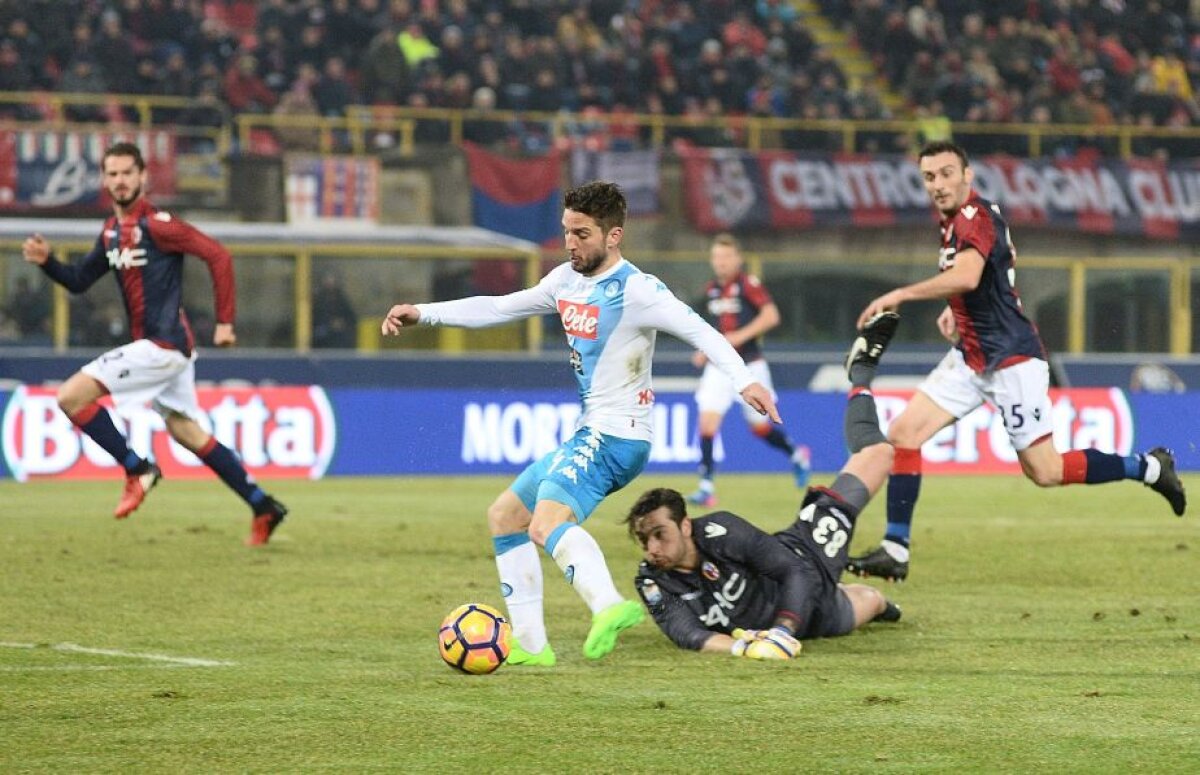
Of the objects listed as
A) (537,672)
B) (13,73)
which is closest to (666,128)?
(13,73)

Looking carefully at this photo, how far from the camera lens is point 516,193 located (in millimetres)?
30297

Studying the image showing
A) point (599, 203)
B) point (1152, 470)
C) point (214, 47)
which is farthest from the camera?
point (214, 47)

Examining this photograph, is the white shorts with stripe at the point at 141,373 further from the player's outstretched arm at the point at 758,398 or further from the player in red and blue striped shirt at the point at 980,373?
the player's outstretched arm at the point at 758,398

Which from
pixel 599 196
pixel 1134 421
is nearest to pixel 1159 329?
pixel 1134 421

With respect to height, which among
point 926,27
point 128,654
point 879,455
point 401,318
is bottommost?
point 128,654

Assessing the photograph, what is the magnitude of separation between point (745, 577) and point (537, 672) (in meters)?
1.14

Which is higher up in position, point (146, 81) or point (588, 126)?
point (146, 81)

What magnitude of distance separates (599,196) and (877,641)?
2.55m

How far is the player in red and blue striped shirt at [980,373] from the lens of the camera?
1038cm

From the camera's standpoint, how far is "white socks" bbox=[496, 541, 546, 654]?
325 inches

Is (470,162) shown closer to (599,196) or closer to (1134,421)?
(1134,421)

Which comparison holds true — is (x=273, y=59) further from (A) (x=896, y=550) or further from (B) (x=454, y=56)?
(A) (x=896, y=550)

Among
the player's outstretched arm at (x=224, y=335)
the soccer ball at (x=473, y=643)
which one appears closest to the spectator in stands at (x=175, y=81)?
the player's outstretched arm at (x=224, y=335)

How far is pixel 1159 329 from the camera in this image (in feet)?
96.1
